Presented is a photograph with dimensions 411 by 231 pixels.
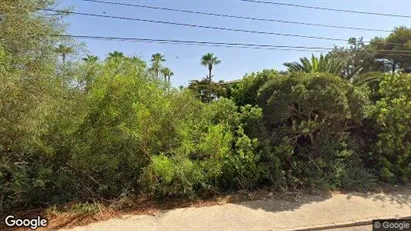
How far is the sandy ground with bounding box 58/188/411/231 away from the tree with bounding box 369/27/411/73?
1100 inches

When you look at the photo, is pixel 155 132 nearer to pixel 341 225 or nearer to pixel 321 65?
pixel 341 225

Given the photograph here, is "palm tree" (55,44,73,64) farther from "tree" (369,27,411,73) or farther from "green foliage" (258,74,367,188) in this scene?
"tree" (369,27,411,73)

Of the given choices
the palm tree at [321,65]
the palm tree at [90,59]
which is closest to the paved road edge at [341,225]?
the palm tree at [90,59]

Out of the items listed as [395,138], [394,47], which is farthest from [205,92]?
[394,47]

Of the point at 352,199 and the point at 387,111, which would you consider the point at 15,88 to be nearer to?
the point at 352,199

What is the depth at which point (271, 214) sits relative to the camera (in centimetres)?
502

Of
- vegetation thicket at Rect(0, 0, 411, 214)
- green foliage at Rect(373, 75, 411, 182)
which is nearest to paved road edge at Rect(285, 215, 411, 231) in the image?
vegetation thicket at Rect(0, 0, 411, 214)

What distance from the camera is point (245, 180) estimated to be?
20.0 ft

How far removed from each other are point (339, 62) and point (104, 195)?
1146 cm

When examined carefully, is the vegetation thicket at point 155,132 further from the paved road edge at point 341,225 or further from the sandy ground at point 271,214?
the paved road edge at point 341,225

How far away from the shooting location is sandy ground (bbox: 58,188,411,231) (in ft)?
14.9

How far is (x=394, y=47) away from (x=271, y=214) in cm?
3281

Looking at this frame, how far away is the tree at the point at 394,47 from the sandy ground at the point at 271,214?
27938mm
